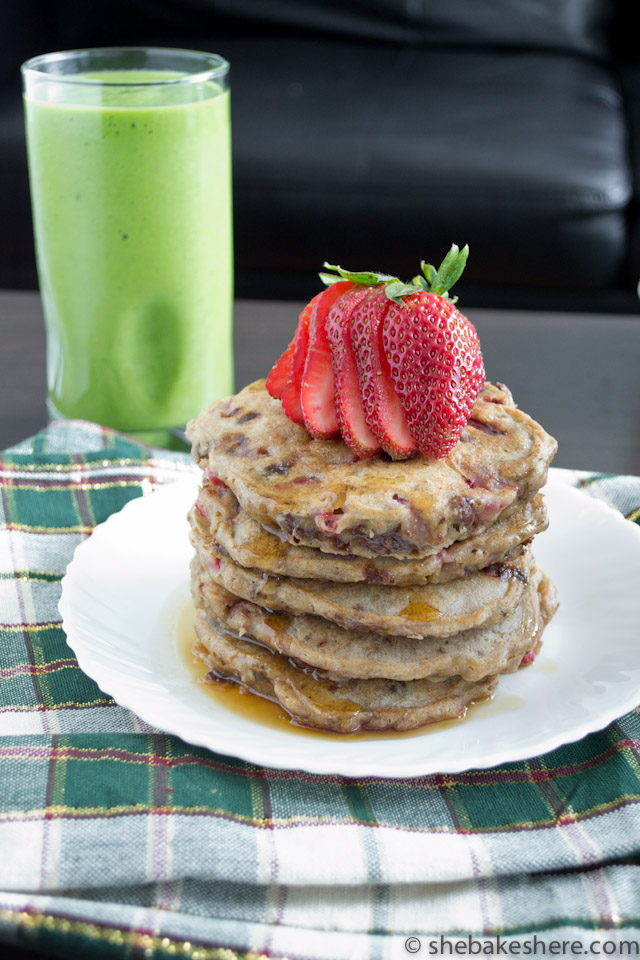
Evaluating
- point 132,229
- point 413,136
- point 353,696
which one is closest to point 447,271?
point 353,696

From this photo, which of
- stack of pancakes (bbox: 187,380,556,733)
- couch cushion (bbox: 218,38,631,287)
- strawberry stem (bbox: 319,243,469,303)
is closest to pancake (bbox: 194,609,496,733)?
stack of pancakes (bbox: 187,380,556,733)

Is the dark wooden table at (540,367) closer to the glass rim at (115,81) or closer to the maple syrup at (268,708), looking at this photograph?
the glass rim at (115,81)

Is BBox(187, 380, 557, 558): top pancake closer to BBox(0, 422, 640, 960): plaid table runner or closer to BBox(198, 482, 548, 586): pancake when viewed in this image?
BBox(198, 482, 548, 586): pancake

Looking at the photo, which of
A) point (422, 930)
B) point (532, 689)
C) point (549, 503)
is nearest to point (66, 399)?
point (549, 503)

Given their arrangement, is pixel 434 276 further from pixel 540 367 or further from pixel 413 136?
pixel 413 136

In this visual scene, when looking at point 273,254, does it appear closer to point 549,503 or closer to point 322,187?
point 322,187

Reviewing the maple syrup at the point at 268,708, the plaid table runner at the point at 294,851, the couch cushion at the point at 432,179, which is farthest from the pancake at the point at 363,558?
the couch cushion at the point at 432,179

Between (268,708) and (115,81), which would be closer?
(268,708)
